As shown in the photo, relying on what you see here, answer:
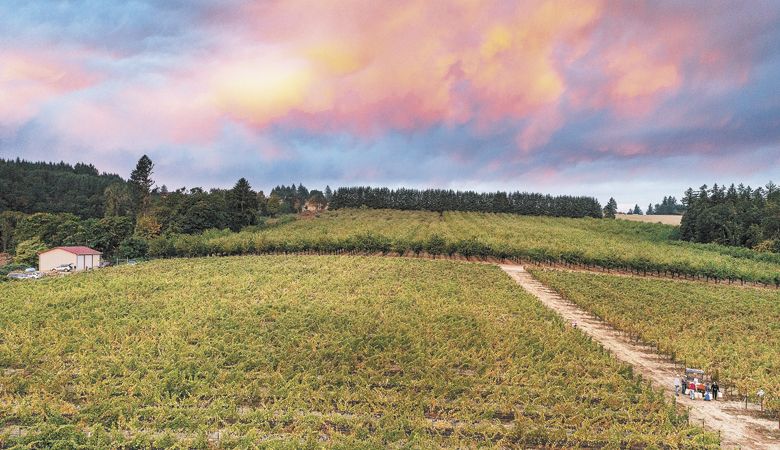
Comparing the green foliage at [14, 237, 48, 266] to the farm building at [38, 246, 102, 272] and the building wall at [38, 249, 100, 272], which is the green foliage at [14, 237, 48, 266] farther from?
the building wall at [38, 249, 100, 272]

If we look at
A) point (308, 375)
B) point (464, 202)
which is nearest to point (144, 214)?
point (308, 375)

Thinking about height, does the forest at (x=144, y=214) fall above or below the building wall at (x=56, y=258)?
above

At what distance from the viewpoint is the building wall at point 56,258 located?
71.0 meters

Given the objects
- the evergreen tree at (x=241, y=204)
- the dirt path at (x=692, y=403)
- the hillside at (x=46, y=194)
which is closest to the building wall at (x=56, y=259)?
the evergreen tree at (x=241, y=204)

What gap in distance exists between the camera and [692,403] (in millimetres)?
20172

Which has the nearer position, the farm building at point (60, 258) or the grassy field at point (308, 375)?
the grassy field at point (308, 375)

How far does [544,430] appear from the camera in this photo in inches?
607

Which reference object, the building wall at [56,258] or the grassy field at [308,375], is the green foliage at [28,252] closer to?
the building wall at [56,258]

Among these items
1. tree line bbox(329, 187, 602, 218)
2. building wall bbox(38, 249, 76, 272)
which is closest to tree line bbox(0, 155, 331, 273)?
building wall bbox(38, 249, 76, 272)

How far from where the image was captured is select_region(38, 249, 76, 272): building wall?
233ft

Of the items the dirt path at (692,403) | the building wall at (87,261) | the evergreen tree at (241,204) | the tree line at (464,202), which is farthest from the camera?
the tree line at (464,202)

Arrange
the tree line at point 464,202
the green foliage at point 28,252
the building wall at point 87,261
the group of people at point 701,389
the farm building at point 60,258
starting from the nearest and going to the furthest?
the group of people at point 701,389, the farm building at point 60,258, the building wall at point 87,261, the green foliage at point 28,252, the tree line at point 464,202

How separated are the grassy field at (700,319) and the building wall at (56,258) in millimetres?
79013

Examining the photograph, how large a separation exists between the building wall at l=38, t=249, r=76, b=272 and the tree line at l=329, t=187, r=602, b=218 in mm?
123216
